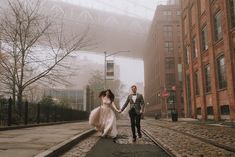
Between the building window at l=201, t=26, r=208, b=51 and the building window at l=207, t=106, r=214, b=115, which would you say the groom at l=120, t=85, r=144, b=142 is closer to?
the building window at l=207, t=106, r=214, b=115

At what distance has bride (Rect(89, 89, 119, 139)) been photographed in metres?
12.1

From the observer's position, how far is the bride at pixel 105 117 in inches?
476

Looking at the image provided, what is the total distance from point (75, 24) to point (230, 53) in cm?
5393

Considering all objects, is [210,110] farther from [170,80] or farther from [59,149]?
[170,80]

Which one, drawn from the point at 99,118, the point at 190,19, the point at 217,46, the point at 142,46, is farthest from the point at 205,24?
the point at 142,46

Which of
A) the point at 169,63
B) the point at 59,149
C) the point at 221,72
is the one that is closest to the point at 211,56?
the point at 221,72

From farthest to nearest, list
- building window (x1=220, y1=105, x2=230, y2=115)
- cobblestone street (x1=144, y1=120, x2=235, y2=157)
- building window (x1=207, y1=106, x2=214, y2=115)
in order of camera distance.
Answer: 1. building window (x1=207, y1=106, x2=214, y2=115)
2. building window (x1=220, y1=105, x2=230, y2=115)
3. cobblestone street (x1=144, y1=120, x2=235, y2=157)

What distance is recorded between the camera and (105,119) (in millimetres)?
12227

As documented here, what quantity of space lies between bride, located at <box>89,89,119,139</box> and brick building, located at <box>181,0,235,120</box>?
1518 cm

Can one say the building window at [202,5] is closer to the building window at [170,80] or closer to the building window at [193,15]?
the building window at [193,15]

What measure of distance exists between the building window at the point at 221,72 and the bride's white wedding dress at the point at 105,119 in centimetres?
1736

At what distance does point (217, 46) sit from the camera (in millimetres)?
28359

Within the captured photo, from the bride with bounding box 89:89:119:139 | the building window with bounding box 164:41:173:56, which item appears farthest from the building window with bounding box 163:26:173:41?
the bride with bounding box 89:89:119:139

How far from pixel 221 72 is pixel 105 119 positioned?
1845 cm
